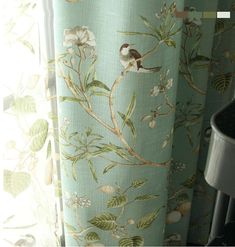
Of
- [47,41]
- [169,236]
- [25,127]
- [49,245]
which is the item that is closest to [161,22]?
[47,41]

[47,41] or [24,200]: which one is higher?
[47,41]

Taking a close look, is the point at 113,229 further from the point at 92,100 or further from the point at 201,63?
the point at 201,63

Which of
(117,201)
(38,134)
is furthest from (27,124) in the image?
(117,201)

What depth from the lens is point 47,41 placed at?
95 centimetres

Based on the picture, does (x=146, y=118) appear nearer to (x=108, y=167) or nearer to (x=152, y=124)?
(x=152, y=124)

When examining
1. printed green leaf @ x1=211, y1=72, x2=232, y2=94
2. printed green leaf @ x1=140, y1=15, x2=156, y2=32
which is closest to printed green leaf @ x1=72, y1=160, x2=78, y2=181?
printed green leaf @ x1=140, y1=15, x2=156, y2=32

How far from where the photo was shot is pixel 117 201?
42.6 inches

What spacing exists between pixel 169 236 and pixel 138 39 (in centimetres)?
85

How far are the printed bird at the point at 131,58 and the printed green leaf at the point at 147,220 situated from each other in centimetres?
48

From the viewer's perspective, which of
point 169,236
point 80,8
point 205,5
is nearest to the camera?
point 80,8

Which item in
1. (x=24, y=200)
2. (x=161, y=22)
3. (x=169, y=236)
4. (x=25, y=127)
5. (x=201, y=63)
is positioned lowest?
(x=169, y=236)

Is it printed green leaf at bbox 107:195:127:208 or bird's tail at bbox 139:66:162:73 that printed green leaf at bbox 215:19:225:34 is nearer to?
bird's tail at bbox 139:66:162:73

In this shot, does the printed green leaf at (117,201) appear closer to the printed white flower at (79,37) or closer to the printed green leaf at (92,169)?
the printed green leaf at (92,169)

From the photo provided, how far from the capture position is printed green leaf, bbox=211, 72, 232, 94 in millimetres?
1189
